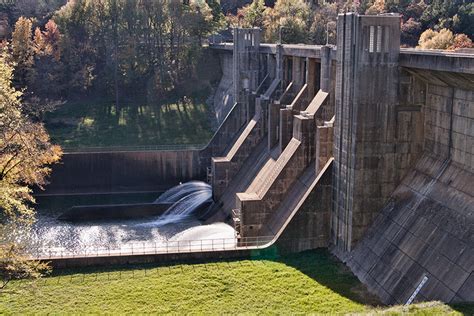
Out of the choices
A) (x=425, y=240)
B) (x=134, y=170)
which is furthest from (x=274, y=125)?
(x=425, y=240)

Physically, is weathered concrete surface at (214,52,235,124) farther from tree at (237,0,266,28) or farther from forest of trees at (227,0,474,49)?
tree at (237,0,266,28)

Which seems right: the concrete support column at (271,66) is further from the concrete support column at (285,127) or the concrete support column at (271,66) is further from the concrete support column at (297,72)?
the concrete support column at (285,127)

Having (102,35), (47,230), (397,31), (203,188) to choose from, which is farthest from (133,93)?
(397,31)

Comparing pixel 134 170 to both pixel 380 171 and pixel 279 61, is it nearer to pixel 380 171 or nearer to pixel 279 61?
pixel 279 61

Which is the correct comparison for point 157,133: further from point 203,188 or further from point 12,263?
point 12,263

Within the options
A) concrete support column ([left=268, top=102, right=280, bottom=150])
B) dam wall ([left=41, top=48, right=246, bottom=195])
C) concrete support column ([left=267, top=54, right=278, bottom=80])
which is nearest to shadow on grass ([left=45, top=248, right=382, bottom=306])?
concrete support column ([left=268, top=102, right=280, bottom=150])

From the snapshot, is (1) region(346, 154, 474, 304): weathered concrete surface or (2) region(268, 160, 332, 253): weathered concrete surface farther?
(2) region(268, 160, 332, 253): weathered concrete surface

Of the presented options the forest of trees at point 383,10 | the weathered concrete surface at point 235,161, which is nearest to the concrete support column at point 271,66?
the weathered concrete surface at point 235,161
